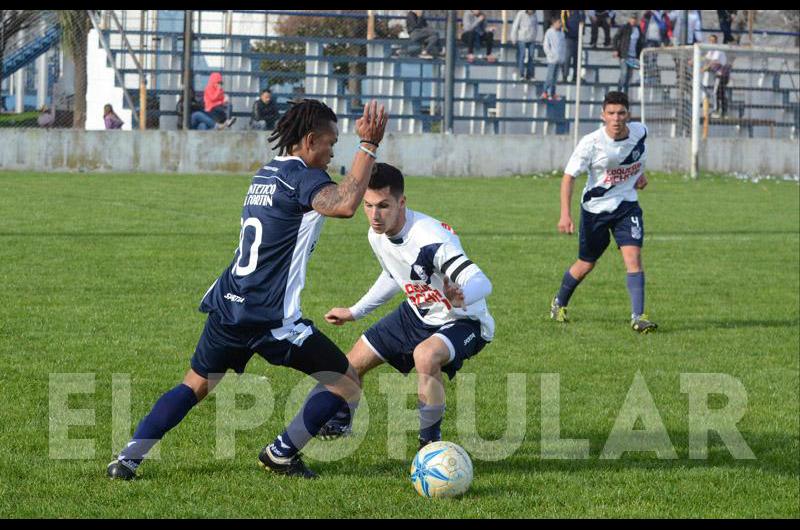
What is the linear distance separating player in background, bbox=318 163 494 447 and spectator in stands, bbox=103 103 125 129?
61.0 feet


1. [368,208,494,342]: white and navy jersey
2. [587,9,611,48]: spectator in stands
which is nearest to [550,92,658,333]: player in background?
[368,208,494,342]: white and navy jersey

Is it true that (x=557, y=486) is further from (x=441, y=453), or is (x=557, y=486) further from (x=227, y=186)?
(x=227, y=186)

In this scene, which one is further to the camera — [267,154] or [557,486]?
[267,154]

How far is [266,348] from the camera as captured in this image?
5.27m

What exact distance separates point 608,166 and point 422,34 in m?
17.5

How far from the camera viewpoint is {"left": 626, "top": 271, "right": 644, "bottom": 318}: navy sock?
1003cm

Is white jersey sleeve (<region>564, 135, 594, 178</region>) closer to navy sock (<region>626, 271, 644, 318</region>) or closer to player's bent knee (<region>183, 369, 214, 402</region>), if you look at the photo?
navy sock (<region>626, 271, 644, 318</region>)

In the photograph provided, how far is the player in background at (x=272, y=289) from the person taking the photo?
5156 millimetres

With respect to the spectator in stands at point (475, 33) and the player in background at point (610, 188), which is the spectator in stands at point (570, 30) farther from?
the player in background at point (610, 188)

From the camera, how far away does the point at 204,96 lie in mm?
25250

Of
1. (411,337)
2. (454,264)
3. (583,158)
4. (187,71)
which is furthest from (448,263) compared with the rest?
(187,71)

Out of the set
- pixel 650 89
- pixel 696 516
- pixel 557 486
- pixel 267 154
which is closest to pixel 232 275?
pixel 557 486

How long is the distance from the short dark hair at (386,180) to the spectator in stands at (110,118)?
19.0 m

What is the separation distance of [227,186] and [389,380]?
14.0 m
